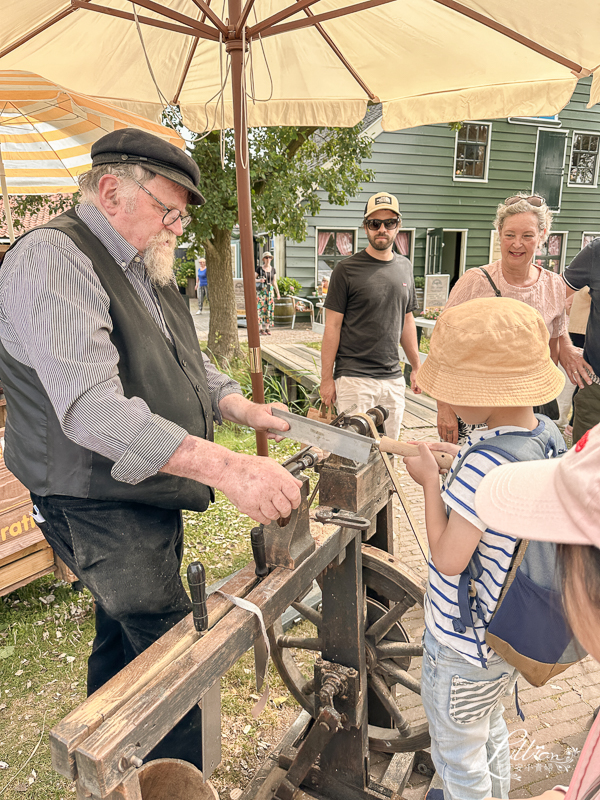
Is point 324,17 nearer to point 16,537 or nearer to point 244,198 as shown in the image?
point 244,198

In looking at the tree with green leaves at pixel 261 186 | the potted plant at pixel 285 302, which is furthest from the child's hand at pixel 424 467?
the potted plant at pixel 285 302

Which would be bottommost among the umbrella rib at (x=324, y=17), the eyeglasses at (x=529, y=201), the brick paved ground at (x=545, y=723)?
the brick paved ground at (x=545, y=723)

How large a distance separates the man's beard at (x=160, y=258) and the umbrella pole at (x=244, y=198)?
122 centimetres

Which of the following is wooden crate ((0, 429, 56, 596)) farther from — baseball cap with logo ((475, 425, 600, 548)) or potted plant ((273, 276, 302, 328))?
potted plant ((273, 276, 302, 328))

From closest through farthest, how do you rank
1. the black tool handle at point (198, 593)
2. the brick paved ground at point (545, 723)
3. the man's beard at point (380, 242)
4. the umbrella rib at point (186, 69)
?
the black tool handle at point (198, 593)
the brick paved ground at point (545, 723)
the umbrella rib at point (186, 69)
the man's beard at point (380, 242)

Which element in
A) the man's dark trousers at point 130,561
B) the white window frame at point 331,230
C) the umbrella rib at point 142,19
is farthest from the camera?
the white window frame at point 331,230

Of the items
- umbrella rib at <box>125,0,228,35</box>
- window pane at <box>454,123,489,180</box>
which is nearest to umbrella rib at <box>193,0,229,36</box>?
umbrella rib at <box>125,0,228,35</box>

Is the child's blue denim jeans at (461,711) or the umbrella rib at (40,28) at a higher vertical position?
the umbrella rib at (40,28)

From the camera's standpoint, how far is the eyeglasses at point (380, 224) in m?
3.83

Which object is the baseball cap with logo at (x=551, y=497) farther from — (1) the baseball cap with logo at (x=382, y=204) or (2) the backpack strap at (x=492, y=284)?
(1) the baseball cap with logo at (x=382, y=204)

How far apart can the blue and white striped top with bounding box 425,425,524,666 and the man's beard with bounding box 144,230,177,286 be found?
113 centimetres

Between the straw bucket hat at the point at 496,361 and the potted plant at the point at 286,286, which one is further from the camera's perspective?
the potted plant at the point at 286,286

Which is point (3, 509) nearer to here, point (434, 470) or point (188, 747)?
point (188, 747)

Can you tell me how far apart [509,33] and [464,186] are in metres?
12.2
